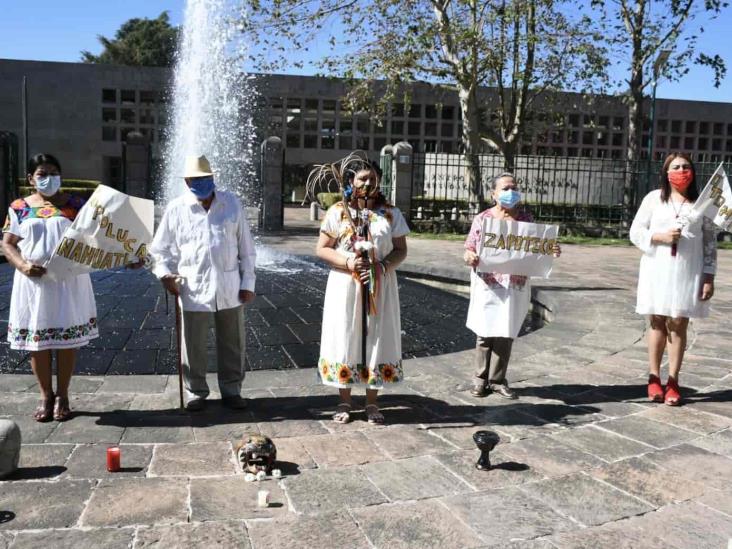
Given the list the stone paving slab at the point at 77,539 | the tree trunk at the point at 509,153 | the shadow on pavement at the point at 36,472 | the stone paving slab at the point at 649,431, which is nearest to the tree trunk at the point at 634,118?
the tree trunk at the point at 509,153

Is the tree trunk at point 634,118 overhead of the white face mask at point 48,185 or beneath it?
overhead

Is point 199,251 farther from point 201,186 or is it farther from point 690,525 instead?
point 690,525

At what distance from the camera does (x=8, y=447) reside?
330 cm

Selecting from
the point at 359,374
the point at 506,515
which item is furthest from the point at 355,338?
the point at 506,515

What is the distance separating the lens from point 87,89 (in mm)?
31141

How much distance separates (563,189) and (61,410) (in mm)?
18761

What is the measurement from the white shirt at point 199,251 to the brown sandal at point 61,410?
0.92 m

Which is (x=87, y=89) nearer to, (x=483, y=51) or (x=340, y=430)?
(x=483, y=51)

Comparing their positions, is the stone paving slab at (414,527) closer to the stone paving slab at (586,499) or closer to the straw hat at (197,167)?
the stone paving slab at (586,499)

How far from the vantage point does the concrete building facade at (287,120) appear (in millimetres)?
30969

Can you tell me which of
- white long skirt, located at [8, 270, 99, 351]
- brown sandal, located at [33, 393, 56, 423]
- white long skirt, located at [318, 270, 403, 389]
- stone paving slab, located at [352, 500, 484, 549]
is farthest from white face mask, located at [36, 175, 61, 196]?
stone paving slab, located at [352, 500, 484, 549]

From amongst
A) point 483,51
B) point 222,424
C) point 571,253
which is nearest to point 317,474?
point 222,424

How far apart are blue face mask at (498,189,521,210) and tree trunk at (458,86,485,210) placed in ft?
46.7

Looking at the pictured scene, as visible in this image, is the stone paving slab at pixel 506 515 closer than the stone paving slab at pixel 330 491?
Yes
